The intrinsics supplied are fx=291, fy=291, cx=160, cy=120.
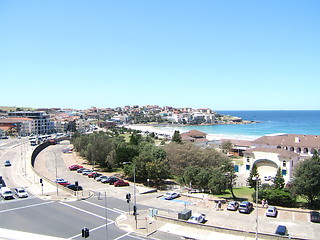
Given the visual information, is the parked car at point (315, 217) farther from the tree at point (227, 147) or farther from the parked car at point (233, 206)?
the tree at point (227, 147)

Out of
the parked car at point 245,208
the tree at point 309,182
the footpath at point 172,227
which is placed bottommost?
the footpath at point 172,227

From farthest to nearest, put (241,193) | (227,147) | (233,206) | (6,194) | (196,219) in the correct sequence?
1. (227,147)
2. (241,193)
3. (6,194)
4. (233,206)
5. (196,219)

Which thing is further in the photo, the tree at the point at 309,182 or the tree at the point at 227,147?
the tree at the point at 227,147

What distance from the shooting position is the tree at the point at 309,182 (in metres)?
24.8

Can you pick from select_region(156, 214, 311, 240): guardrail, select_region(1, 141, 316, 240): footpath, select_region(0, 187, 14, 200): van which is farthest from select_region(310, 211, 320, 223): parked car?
select_region(0, 187, 14, 200): van

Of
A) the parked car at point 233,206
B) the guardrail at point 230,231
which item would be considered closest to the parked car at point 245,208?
the parked car at point 233,206

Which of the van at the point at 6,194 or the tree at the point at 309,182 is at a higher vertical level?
the tree at the point at 309,182

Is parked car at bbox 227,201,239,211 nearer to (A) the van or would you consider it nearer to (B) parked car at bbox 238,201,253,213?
(B) parked car at bbox 238,201,253,213

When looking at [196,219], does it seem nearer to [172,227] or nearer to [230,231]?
[172,227]

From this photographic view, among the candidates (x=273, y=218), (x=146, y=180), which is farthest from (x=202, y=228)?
(x=146, y=180)

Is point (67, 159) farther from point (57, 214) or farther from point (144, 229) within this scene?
point (144, 229)

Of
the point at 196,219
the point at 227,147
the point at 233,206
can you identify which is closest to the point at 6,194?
the point at 196,219

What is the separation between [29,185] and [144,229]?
64.4ft

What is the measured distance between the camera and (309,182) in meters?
24.7
